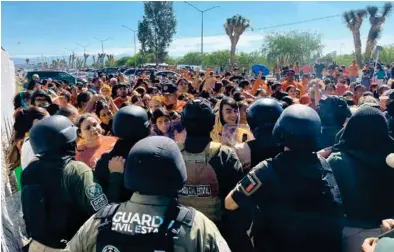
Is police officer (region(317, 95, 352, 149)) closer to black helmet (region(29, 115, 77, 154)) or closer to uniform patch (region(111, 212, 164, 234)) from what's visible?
black helmet (region(29, 115, 77, 154))

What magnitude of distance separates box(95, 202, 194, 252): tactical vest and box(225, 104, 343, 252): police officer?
717 mm

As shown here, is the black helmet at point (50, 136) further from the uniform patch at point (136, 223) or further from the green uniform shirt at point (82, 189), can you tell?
the uniform patch at point (136, 223)

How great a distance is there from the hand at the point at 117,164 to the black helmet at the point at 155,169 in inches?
37.8

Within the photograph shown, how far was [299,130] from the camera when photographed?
235 cm

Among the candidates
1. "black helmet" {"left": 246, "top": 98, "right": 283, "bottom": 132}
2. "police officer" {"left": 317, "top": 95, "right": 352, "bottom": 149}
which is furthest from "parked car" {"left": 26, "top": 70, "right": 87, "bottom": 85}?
"black helmet" {"left": 246, "top": 98, "right": 283, "bottom": 132}

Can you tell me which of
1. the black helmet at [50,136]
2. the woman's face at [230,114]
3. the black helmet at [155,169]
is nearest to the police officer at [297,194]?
the black helmet at [155,169]

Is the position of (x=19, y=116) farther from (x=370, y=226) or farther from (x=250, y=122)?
(x=370, y=226)

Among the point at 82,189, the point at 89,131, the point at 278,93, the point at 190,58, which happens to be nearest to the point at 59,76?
the point at 278,93

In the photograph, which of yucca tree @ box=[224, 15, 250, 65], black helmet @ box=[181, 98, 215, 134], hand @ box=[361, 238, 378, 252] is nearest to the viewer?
hand @ box=[361, 238, 378, 252]

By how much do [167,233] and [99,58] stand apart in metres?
82.9

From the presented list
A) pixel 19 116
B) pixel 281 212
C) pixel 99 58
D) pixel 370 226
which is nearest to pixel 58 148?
pixel 281 212

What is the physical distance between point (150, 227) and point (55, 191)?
931 millimetres

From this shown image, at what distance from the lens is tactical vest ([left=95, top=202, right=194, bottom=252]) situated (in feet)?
5.53

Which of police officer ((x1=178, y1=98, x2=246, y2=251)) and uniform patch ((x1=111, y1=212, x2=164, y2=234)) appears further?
police officer ((x1=178, y1=98, x2=246, y2=251))
